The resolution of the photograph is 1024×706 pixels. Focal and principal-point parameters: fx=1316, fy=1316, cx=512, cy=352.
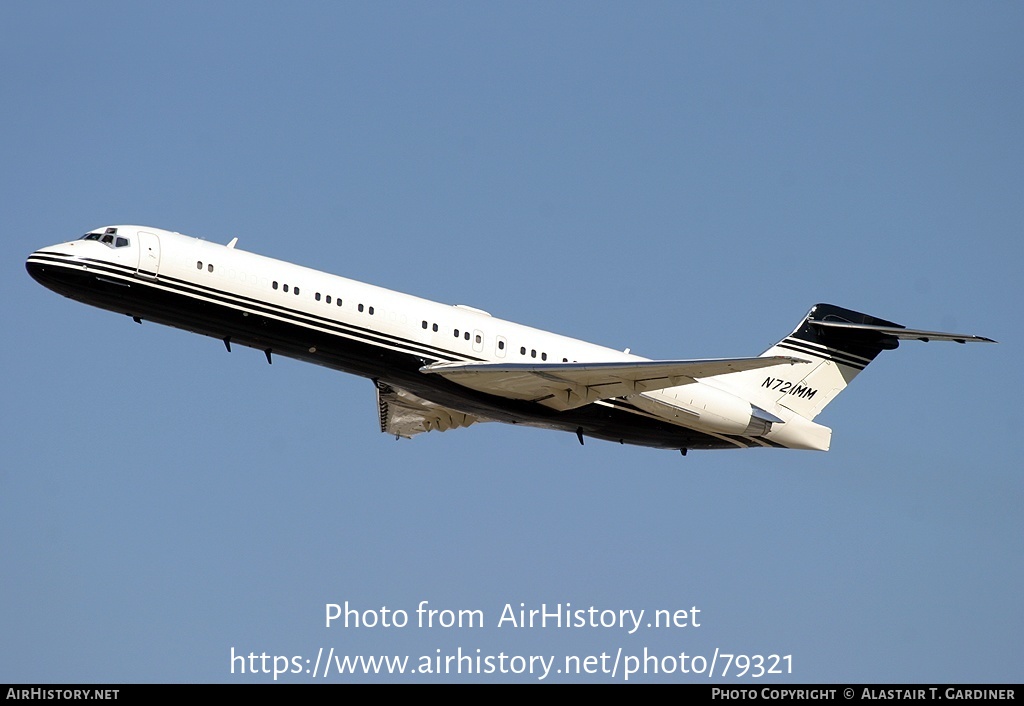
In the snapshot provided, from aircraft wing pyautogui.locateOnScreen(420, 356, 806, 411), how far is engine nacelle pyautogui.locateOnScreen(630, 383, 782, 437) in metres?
1.32

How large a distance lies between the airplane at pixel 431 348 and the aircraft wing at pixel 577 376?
48mm

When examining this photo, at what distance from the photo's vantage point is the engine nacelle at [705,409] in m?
33.7

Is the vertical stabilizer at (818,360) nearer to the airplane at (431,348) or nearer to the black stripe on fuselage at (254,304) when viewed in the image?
the airplane at (431,348)

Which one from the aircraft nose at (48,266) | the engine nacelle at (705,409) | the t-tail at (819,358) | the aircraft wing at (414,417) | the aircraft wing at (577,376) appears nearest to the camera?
the aircraft nose at (48,266)

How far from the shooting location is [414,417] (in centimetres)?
3772

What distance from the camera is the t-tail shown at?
117ft

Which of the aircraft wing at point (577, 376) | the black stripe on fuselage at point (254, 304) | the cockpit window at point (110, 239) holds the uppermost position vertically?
the cockpit window at point (110, 239)

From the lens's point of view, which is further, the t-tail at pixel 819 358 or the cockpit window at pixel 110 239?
the t-tail at pixel 819 358

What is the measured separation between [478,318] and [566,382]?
9.19 feet

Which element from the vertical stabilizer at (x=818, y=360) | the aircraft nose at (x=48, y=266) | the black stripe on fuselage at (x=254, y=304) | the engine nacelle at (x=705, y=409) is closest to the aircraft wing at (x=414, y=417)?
the black stripe on fuselage at (x=254, y=304)

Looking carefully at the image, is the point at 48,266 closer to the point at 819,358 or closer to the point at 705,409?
the point at 705,409
